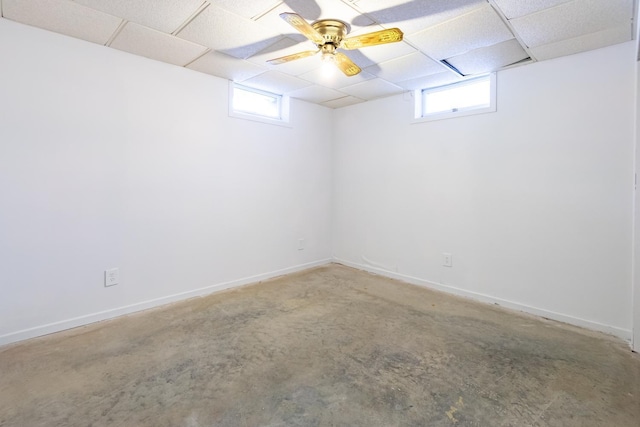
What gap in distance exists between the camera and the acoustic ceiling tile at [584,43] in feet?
7.30

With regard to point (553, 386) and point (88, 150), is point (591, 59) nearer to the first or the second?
point (553, 386)

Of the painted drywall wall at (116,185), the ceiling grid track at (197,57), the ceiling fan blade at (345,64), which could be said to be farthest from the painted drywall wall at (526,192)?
the ceiling grid track at (197,57)

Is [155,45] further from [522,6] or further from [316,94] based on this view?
[522,6]

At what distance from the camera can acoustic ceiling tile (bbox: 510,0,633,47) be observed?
6.30 ft

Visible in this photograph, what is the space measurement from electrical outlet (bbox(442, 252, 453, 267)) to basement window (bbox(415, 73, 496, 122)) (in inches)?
60.4

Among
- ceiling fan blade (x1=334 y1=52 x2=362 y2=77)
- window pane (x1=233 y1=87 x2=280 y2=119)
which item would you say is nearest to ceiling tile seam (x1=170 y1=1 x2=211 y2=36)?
ceiling fan blade (x1=334 y1=52 x2=362 y2=77)

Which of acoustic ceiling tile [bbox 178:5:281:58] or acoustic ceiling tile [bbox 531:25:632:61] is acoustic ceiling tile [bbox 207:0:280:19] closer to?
acoustic ceiling tile [bbox 178:5:281:58]

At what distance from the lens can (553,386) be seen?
Answer: 1.83m

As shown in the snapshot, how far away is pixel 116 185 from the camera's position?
2709 millimetres

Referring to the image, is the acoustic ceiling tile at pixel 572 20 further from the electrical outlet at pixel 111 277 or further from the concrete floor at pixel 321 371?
the electrical outlet at pixel 111 277

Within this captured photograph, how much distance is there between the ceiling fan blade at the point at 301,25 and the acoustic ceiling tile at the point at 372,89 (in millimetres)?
1486

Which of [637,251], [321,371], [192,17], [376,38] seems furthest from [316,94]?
[637,251]

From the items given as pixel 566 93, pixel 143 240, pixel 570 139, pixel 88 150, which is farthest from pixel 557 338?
pixel 88 150

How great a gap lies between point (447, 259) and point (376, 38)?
2.50m
